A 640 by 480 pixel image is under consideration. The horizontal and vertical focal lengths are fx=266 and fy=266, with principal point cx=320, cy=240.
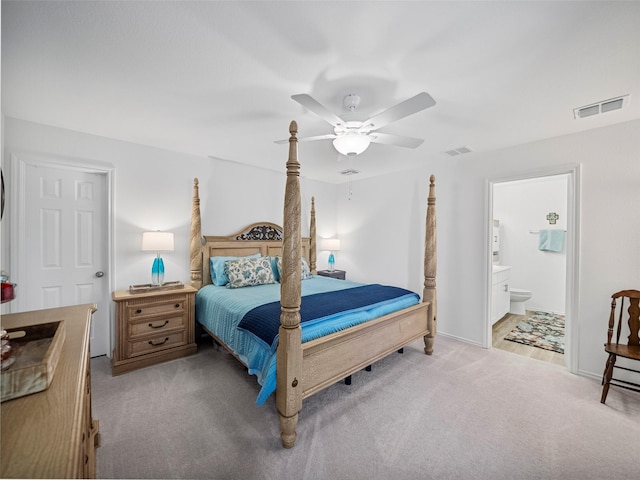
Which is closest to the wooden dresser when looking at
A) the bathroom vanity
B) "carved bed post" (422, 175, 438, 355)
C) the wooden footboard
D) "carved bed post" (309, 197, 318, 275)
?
the wooden footboard

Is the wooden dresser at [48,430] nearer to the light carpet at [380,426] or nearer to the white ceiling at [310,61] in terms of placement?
the light carpet at [380,426]

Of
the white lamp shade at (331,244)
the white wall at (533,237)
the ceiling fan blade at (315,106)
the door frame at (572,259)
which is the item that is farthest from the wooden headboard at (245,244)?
the white wall at (533,237)

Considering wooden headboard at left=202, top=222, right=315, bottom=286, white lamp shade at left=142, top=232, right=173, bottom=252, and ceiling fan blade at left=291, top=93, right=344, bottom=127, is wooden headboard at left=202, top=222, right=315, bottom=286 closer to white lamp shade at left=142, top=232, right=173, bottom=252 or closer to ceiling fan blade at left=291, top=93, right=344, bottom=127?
white lamp shade at left=142, top=232, right=173, bottom=252

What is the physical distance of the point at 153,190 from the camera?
325 cm

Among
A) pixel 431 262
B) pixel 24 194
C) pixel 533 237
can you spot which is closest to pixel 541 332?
pixel 533 237

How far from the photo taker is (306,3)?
4.24ft

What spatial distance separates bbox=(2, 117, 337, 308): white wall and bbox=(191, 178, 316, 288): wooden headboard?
0.14 m

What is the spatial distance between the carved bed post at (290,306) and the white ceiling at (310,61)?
526 millimetres

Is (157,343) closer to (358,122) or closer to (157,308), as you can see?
(157,308)

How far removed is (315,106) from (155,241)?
235 centimetres

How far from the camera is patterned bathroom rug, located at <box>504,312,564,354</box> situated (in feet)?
11.4

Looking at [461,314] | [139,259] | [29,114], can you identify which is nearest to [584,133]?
[461,314]

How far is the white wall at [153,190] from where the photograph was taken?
2.67 m

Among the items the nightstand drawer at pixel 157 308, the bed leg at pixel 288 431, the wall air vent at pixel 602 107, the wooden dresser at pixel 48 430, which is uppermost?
the wall air vent at pixel 602 107
